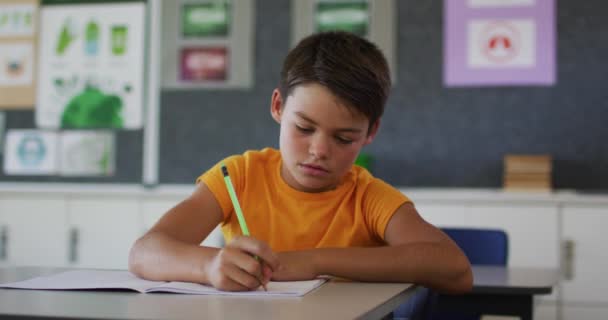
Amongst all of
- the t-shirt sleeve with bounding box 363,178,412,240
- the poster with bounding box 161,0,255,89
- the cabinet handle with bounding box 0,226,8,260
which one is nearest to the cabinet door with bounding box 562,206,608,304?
the poster with bounding box 161,0,255,89

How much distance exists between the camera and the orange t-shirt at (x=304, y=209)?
5.22 ft

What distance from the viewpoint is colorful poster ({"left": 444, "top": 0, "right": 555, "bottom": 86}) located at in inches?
146

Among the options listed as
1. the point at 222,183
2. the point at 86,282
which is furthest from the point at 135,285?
the point at 222,183

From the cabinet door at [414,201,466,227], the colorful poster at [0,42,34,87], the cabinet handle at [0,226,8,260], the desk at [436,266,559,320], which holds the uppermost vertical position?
the colorful poster at [0,42,34,87]

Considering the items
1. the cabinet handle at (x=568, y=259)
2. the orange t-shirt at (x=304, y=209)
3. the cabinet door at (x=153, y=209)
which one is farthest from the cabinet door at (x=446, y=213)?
the orange t-shirt at (x=304, y=209)

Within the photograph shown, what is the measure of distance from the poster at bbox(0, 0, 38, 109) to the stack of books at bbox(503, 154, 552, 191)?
245cm

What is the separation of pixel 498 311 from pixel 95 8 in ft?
9.92

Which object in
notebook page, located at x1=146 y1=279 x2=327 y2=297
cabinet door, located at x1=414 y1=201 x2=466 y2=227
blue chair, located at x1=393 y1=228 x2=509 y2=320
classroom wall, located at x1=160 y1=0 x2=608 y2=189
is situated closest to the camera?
notebook page, located at x1=146 y1=279 x2=327 y2=297

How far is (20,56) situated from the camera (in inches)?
167

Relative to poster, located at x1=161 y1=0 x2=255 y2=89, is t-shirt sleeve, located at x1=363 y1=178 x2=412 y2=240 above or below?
below

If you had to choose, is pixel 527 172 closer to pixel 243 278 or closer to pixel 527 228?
pixel 527 228

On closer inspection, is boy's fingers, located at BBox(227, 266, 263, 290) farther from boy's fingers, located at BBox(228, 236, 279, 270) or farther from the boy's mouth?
the boy's mouth

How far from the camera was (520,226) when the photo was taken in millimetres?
3350

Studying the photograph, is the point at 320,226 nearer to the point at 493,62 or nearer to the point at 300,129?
Result: the point at 300,129
